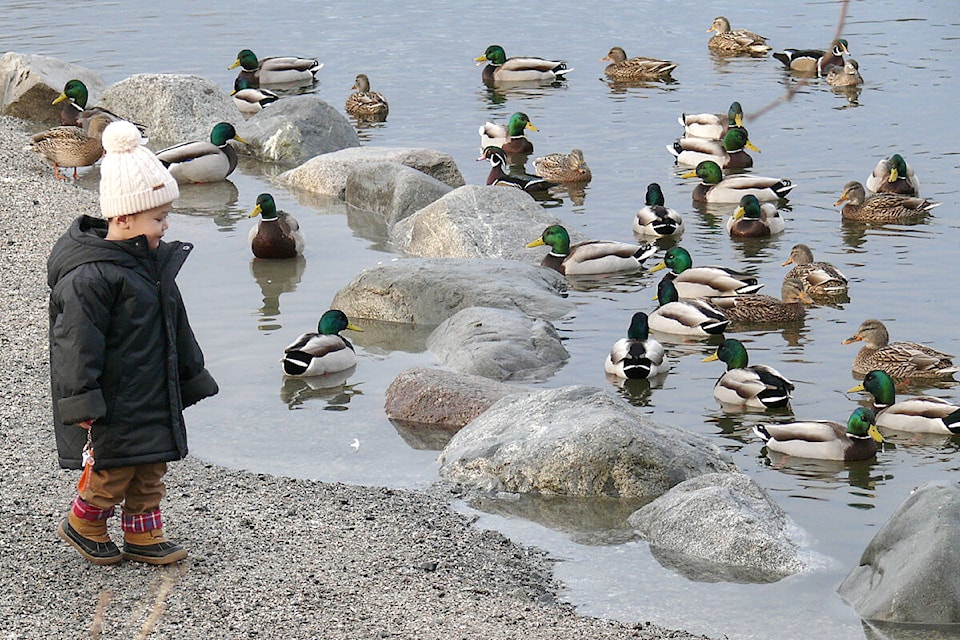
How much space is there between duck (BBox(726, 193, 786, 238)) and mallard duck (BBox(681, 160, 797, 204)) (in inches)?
27.6

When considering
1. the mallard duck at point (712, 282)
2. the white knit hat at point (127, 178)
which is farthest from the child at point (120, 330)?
the mallard duck at point (712, 282)

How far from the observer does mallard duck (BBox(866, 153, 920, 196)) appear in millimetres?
16969

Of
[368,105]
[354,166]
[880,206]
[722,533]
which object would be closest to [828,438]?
[722,533]

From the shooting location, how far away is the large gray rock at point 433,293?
13.2 metres

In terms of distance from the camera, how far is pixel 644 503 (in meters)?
9.09

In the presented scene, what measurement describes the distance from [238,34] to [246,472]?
23173mm

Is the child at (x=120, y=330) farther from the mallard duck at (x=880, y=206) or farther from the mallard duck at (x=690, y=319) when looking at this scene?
the mallard duck at (x=880, y=206)

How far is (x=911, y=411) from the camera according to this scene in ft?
35.0

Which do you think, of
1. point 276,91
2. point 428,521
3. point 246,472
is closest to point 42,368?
point 246,472

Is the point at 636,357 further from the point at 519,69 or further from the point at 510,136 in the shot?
the point at 519,69

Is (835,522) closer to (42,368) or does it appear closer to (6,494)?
(6,494)

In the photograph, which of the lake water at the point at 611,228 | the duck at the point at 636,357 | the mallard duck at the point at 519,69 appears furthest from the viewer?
the mallard duck at the point at 519,69

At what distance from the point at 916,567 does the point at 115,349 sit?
13.7 ft

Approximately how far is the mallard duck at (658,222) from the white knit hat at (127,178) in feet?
33.8
